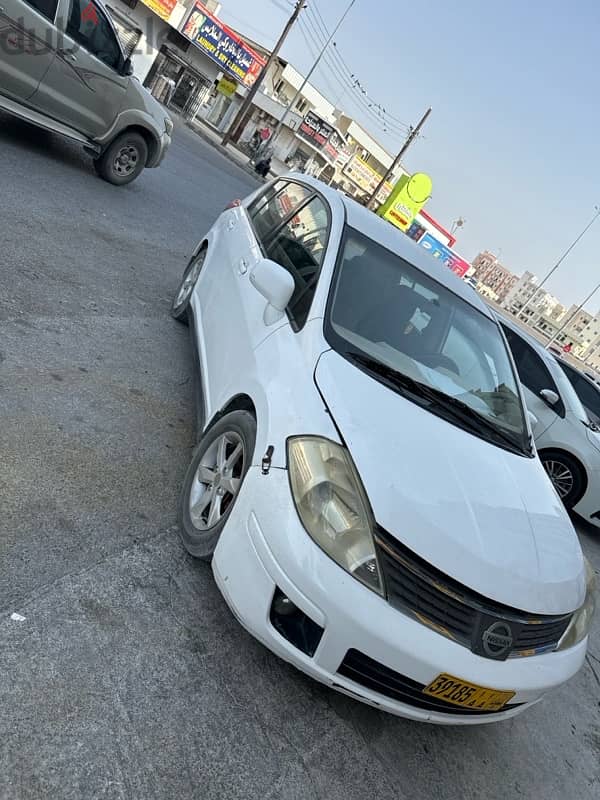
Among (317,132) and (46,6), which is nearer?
(46,6)

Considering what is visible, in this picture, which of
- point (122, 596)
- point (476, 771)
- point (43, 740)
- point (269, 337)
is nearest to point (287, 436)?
point (269, 337)

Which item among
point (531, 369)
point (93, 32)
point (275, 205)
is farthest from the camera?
point (531, 369)

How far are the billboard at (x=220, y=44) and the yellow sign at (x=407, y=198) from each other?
10823 millimetres

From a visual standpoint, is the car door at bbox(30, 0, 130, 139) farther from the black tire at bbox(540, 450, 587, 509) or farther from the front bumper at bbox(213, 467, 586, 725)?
the black tire at bbox(540, 450, 587, 509)

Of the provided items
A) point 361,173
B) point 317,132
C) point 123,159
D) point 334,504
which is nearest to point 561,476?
point 334,504

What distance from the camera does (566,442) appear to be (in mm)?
6352

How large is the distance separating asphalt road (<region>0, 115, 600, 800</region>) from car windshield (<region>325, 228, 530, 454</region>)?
4.23 ft

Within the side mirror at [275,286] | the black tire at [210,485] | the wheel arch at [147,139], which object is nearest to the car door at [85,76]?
the wheel arch at [147,139]

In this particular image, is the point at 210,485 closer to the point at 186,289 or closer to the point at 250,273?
the point at 250,273

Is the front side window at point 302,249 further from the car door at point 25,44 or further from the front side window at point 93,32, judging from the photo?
the front side window at point 93,32

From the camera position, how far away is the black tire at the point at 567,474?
21.0 feet

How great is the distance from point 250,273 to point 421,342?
1.05 metres

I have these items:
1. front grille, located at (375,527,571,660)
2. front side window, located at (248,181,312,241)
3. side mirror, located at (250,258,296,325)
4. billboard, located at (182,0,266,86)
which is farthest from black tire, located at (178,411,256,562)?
billboard, located at (182,0,266,86)

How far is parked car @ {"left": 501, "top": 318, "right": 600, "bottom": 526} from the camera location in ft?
20.7
